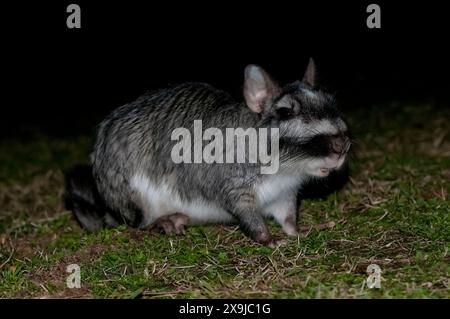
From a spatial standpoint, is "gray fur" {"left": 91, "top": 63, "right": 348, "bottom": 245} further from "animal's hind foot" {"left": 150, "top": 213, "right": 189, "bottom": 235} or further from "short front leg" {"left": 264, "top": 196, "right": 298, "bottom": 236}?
"animal's hind foot" {"left": 150, "top": 213, "right": 189, "bottom": 235}

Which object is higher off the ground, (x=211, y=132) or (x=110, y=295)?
(x=211, y=132)

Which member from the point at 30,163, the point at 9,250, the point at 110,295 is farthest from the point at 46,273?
the point at 30,163

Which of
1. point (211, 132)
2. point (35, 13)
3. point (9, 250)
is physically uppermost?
point (35, 13)

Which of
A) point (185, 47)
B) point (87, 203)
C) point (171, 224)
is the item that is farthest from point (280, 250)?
point (185, 47)

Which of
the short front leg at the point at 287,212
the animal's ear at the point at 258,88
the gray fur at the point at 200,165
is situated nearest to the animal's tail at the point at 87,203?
the gray fur at the point at 200,165

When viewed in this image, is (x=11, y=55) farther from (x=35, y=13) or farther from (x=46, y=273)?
(x=46, y=273)

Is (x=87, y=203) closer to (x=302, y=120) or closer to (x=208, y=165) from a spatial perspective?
(x=208, y=165)
